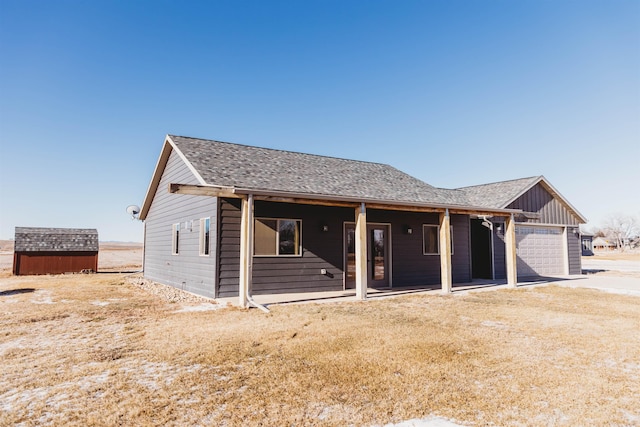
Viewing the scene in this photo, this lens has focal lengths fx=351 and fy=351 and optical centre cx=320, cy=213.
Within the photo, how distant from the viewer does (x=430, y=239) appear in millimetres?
12977

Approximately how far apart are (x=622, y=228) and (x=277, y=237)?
3668 inches

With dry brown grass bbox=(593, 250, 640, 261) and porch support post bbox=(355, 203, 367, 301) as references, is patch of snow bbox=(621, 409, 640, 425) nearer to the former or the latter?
porch support post bbox=(355, 203, 367, 301)

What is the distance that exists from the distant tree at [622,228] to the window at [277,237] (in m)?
87.1

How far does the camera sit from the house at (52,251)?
60.4 feet

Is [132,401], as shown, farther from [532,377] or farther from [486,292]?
[486,292]

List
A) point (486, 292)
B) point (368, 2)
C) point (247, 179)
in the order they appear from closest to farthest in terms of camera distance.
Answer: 1. point (247, 179)
2. point (486, 292)
3. point (368, 2)

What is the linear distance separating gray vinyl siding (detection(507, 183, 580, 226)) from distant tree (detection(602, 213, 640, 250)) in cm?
7299

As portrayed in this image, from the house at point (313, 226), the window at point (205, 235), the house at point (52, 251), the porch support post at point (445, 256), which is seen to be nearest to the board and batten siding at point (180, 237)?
the house at point (313, 226)

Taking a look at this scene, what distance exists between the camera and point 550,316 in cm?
718

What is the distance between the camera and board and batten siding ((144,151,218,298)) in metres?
9.70

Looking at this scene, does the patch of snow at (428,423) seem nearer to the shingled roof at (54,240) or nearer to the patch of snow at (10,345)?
the patch of snow at (10,345)

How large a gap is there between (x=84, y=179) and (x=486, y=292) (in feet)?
87.6

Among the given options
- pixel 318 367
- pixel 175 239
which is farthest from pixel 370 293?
pixel 175 239

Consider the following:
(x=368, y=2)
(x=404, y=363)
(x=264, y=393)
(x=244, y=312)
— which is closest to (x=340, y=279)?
(x=244, y=312)
